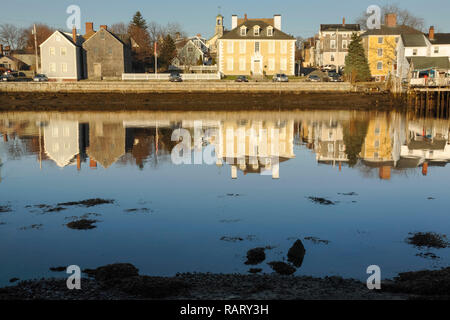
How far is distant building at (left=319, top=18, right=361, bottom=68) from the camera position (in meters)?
97.4

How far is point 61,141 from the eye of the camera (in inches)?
1219

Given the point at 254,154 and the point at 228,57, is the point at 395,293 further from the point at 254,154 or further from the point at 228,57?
the point at 228,57

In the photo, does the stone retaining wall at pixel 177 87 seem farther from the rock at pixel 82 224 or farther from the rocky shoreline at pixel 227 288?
the rocky shoreline at pixel 227 288

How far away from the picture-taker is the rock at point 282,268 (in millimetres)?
9969

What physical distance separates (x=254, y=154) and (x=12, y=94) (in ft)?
157

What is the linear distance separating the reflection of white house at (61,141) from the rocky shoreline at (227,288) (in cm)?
1459

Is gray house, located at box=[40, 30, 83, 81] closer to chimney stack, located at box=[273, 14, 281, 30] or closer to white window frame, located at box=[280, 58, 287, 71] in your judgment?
white window frame, located at box=[280, 58, 287, 71]

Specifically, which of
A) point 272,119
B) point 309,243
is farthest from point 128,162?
point 272,119

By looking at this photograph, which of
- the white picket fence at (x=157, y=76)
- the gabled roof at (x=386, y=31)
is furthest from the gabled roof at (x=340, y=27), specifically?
the white picket fence at (x=157, y=76)

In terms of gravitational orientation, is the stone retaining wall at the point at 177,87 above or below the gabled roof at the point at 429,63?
below

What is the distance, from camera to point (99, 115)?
50.1m

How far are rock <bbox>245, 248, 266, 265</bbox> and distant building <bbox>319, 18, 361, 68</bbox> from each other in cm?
9028

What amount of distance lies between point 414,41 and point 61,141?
204 feet

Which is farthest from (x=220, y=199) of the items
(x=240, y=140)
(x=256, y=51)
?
(x=256, y=51)
